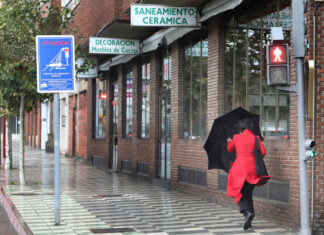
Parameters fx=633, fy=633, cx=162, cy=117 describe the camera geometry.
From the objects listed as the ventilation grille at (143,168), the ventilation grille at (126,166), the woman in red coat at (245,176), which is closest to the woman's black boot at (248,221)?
the woman in red coat at (245,176)

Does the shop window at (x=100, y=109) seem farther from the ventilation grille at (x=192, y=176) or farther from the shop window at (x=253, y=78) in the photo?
the shop window at (x=253, y=78)

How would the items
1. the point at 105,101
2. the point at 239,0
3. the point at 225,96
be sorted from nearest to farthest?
1. the point at 239,0
2. the point at 225,96
3. the point at 105,101

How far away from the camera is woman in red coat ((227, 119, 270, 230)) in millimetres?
9875

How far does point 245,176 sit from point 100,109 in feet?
57.2

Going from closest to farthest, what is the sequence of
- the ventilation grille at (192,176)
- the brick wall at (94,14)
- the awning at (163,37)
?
the ventilation grille at (192,176)
the awning at (163,37)
the brick wall at (94,14)

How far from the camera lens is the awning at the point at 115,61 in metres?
21.5

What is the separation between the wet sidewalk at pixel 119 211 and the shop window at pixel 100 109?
734 centimetres

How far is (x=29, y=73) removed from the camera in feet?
54.9

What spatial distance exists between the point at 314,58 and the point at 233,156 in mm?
2058

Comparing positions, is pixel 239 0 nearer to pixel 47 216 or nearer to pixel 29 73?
pixel 47 216

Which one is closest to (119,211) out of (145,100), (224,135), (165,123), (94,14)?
(224,135)

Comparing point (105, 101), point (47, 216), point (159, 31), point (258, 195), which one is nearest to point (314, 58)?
point (258, 195)

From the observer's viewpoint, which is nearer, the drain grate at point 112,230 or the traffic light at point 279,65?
the traffic light at point 279,65

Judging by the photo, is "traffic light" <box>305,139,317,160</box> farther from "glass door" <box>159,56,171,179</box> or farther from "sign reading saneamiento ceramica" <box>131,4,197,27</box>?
"glass door" <box>159,56,171,179</box>
